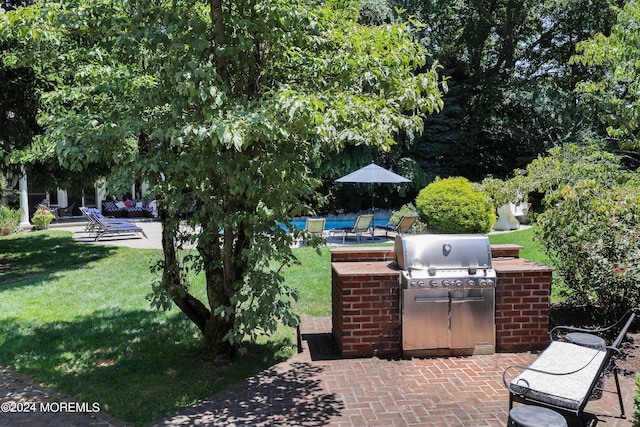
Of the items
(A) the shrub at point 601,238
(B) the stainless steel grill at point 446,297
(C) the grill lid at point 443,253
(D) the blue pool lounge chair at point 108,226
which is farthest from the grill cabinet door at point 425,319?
(D) the blue pool lounge chair at point 108,226

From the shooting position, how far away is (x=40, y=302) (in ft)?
26.7

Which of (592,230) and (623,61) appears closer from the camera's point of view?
(592,230)

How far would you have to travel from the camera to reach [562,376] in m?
3.60

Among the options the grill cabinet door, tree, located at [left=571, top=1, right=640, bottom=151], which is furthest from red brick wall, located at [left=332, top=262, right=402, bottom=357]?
tree, located at [left=571, top=1, right=640, bottom=151]

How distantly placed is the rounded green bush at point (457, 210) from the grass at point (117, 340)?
2.02 meters

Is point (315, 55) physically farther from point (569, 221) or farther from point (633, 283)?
point (633, 283)

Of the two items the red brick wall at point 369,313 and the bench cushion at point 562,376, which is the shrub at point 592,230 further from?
the red brick wall at point 369,313

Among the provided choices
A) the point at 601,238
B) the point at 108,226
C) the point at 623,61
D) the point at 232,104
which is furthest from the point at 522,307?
the point at 108,226

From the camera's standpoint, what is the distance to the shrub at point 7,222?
17312mm

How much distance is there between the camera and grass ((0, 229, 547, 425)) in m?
4.66

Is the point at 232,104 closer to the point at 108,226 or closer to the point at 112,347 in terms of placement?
the point at 112,347

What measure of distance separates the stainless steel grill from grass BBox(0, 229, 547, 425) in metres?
1.50

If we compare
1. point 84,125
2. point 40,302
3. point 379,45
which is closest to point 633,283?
point 379,45

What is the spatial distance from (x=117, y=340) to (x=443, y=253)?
4196 mm
